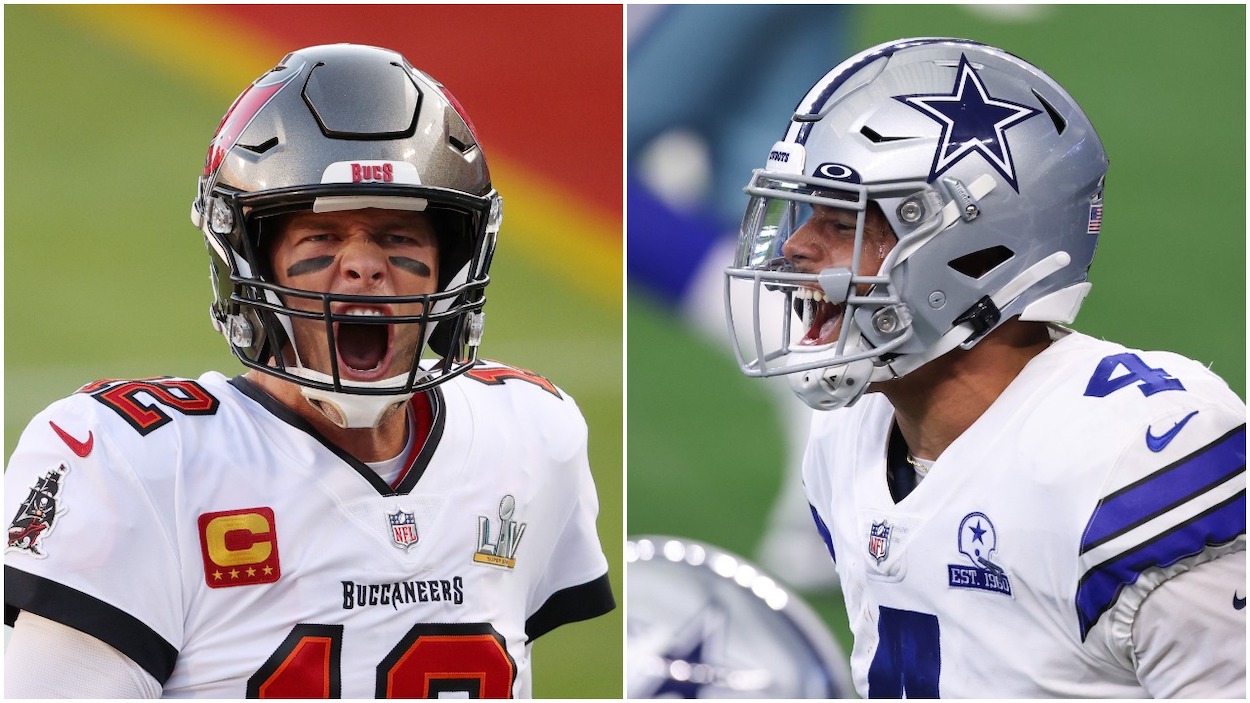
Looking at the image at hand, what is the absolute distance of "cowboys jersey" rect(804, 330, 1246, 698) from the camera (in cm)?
177

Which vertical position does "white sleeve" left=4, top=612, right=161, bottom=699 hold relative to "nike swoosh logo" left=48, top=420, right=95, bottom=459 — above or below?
below

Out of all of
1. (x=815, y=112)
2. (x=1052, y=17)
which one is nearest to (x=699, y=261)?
(x=1052, y=17)

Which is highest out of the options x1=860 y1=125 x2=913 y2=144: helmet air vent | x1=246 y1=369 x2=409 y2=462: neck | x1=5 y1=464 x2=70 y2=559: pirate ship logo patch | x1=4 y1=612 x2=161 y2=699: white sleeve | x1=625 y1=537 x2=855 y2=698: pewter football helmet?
x1=860 y1=125 x2=913 y2=144: helmet air vent

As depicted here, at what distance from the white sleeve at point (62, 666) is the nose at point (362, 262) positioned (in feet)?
1.92

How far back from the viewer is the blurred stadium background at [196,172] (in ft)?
13.5

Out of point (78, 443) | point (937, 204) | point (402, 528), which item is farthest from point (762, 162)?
point (78, 443)

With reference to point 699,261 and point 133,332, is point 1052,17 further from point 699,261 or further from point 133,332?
point 133,332

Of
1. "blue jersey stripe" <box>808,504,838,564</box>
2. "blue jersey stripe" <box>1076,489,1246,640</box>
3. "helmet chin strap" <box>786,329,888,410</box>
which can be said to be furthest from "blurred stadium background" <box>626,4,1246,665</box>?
"blue jersey stripe" <box>1076,489,1246,640</box>

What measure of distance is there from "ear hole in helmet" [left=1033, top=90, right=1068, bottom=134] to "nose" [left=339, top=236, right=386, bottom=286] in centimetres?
102

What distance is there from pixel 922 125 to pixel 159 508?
4.00 feet

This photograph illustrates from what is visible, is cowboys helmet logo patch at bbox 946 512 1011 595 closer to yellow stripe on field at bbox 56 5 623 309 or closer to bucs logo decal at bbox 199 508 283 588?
bucs logo decal at bbox 199 508 283 588

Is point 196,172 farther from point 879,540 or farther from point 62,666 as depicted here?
point 879,540

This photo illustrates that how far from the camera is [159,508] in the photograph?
5.90 feet

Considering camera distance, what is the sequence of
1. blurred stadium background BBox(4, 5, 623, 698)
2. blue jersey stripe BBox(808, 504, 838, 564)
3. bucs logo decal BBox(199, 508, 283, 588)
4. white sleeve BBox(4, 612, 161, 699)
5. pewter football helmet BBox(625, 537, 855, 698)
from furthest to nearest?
blurred stadium background BBox(4, 5, 623, 698) → pewter football helmet BBox(625, 537, 855, 698) → blue jersey stripe BBox(808, 504, 838, 564) → bucs logo decal BBox(199, 508, 283, 588) → white sleeve BBox(4, 612, 161, 699)
